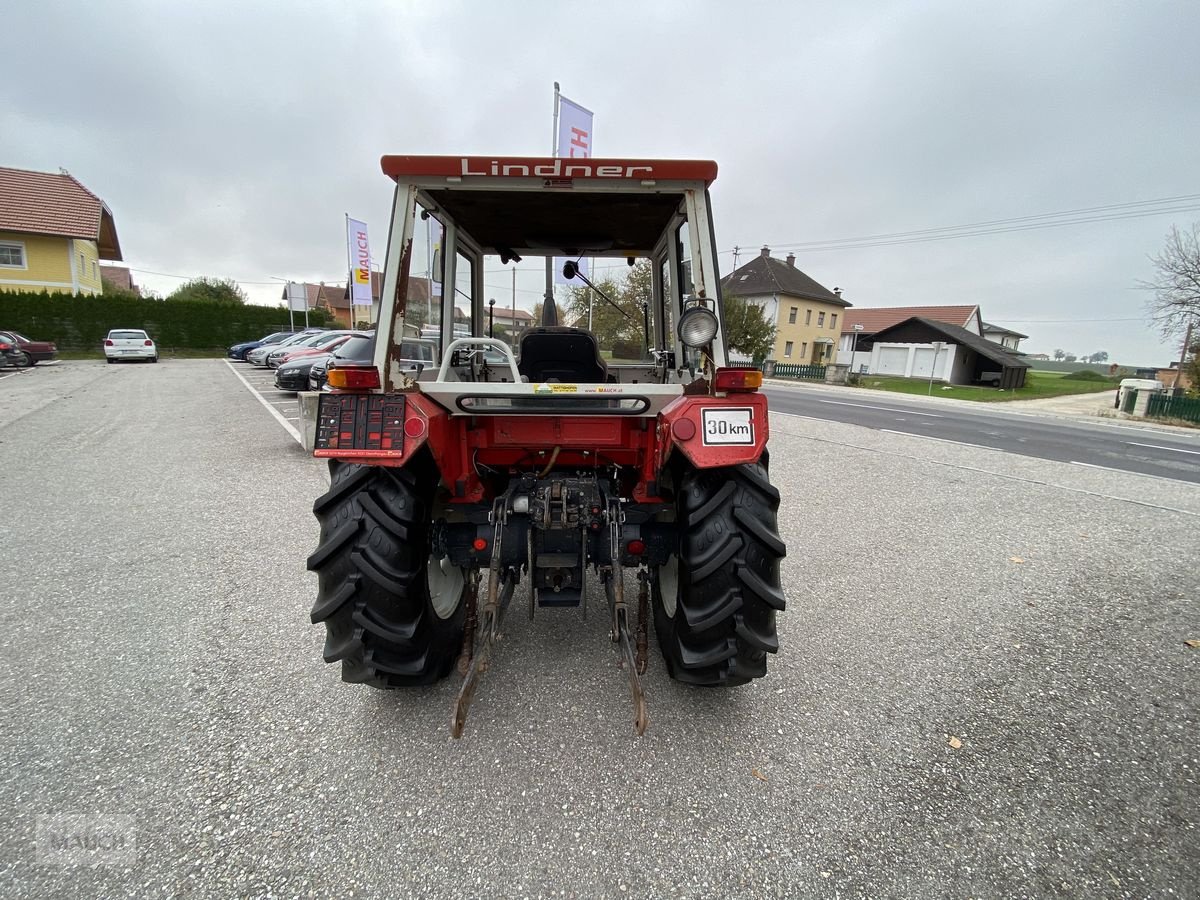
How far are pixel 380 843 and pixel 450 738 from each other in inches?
20.3

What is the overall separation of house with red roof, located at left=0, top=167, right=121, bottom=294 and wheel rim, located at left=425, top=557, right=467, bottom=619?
33.5 m

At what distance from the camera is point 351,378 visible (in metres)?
2.17

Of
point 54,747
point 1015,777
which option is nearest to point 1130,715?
point 1015,777

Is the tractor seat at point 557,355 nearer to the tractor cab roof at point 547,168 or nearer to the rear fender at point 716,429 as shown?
the tractor cab roof at point 547,168

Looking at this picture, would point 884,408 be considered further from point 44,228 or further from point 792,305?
point 44,228

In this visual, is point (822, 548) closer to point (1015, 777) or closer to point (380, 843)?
point (1015, 777)

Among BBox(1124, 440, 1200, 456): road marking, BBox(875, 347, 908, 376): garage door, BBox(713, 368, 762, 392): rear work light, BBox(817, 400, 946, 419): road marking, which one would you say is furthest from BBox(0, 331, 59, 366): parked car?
BBox(875, 347, 908, 376): garage door

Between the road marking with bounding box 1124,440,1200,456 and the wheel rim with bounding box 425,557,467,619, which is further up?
the road marking with bounding box 1124,440,1200,456

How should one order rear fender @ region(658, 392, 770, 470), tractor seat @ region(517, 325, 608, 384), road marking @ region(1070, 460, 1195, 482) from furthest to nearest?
road marking @ region(1070, 460, 1195, 482)
tractor seat @ region(517, 325, 608, 384)
rear fender @ region(658, 392, 770, 470)

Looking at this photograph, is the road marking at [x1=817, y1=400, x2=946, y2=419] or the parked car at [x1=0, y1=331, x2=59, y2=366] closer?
the road marking at [x1=817, y1=400, x2=946, y2=419]

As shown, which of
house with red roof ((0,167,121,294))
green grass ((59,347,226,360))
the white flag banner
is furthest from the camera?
the white flag banner

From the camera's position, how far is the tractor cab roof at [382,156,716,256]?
229 centimetres

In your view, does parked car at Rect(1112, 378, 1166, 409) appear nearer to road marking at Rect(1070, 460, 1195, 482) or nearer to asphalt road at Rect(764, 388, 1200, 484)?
asphalt road at Rect(764, 388, 1200, 484)

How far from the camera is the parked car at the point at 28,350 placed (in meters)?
18.2
